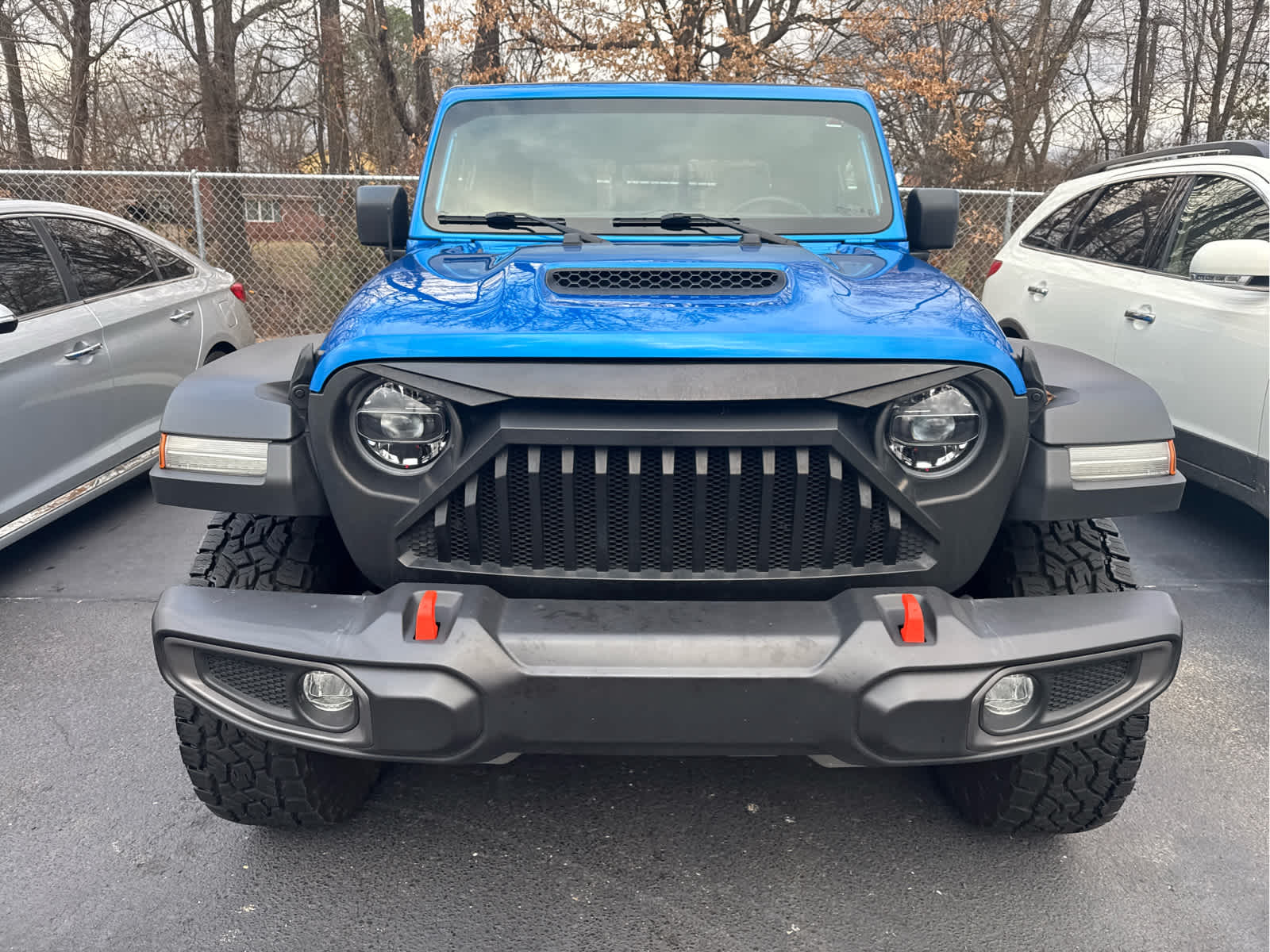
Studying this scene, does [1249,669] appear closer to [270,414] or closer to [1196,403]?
[1196,403]

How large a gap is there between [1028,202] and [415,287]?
890cm

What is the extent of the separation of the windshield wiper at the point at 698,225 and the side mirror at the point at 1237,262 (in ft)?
6.37

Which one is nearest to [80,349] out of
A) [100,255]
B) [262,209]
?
[100,255]

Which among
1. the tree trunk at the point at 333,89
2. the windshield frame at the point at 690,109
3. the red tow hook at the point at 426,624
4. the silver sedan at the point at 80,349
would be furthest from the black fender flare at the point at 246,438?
the tree trunk at the point at 333,89

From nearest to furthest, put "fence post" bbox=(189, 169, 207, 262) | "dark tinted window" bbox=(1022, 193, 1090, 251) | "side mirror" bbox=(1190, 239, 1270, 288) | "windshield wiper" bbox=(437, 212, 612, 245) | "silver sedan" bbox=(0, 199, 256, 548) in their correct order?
"windshield wiper" bbox=(437, 212, 612, 245), "side mirror" bbox=(1190, 239, 1270, 288), "silver sedan" bbox=(0, 199, 256, 548), "dark tinted window" bbox=(1022, 193, 1090, 251), "fence post" bbox=(189, 169, 207, 262)

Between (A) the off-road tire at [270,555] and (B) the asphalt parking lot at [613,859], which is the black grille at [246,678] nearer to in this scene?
(A) the off-road tire at [270,555]

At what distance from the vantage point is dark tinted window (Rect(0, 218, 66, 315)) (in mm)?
3893

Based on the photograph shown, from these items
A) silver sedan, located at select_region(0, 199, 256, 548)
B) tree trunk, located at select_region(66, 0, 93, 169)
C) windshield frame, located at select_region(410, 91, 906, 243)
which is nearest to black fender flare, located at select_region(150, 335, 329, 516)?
windshield frame, located at select_region(410, 91, 906, 243)

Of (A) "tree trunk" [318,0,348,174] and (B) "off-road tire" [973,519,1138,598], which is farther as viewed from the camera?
(A) "tree trunk" [318,0,348,174]

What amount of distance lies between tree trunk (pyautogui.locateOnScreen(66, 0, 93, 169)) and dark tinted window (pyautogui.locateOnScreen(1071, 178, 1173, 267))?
38.9ft

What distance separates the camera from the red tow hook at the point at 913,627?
1.76 metres

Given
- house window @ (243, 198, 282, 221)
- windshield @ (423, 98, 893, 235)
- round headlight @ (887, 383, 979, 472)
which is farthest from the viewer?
house window @ (243, 198, 282, 221)

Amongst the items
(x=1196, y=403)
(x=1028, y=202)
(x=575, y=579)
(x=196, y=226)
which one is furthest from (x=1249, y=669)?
(x=196, y=226)

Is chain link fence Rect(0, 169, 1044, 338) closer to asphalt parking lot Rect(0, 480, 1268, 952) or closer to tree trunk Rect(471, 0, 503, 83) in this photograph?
tree trunk Rect(471, 0, 503, 83)
